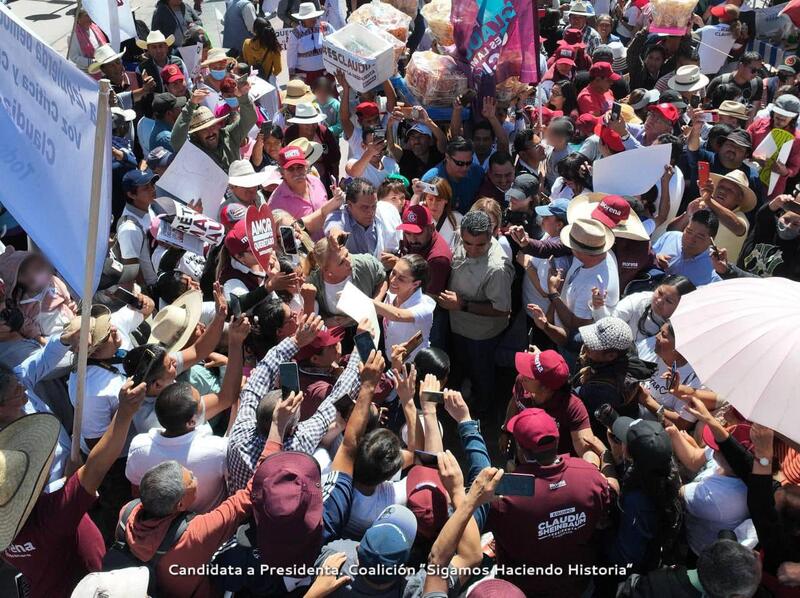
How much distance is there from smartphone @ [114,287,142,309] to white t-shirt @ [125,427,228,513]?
3.82 ft

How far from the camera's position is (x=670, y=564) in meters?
3.32

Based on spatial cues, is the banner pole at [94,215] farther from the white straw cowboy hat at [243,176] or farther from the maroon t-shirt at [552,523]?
the white straw cowboy hat at [243,176]

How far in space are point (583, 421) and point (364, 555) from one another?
5.35 ft

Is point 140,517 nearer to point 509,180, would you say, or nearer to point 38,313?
point 38,313

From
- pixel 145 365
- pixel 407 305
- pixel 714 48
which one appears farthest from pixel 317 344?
pixel 714 48

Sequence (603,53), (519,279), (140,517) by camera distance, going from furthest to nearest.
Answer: (603,53) < (519,279) < (140,517)

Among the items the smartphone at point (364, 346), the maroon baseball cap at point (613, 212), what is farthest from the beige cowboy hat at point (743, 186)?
the smartphone at point (364, 346)

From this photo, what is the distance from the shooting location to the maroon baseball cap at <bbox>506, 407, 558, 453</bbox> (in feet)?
10.2

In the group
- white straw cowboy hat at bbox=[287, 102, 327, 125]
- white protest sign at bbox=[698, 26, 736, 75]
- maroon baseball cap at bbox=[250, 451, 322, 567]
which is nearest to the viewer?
maroon baseball cap at bbox=[250, 451, 322, 567]

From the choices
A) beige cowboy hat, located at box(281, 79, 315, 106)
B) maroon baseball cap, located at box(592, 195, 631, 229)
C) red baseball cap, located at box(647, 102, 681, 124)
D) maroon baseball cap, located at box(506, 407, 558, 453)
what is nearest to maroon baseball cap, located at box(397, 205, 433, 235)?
maroon baseball cap, located at box(592, 195, 631, 229)

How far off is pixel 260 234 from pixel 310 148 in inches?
83.6

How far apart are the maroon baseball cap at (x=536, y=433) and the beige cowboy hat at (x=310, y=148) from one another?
3.77 metres

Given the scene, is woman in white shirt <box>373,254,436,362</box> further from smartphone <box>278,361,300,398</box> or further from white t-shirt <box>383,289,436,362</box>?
smartphone <box>278,361,300,398</box>

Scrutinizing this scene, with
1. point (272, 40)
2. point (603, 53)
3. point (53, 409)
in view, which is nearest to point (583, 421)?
point (53, 409)
